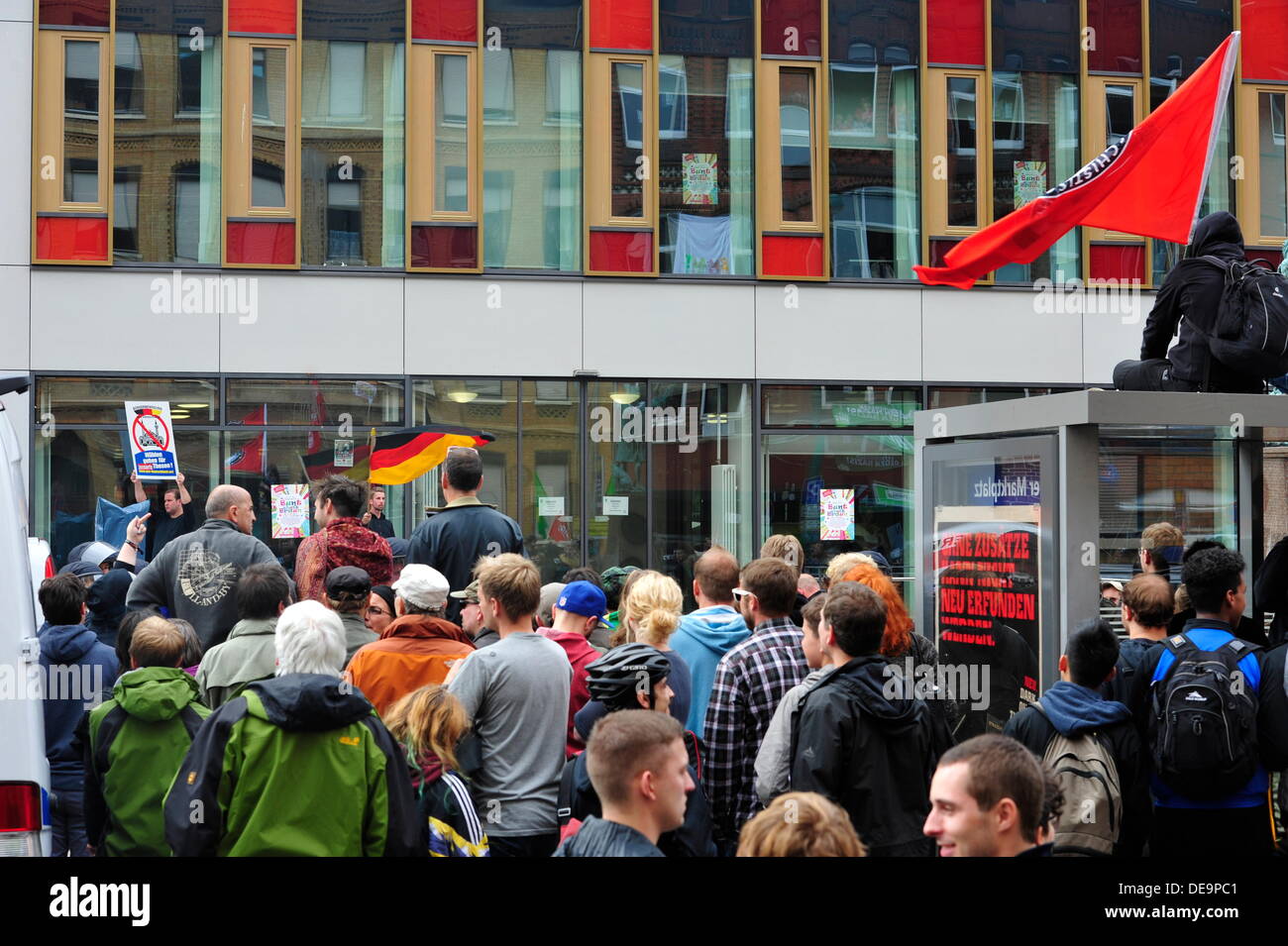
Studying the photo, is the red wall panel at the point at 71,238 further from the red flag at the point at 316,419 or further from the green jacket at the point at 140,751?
the green jacket at the point at 140,751

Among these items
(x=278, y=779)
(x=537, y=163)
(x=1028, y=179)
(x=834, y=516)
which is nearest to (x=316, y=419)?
(x=537, y=163)

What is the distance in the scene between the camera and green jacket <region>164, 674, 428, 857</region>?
14.1 feet

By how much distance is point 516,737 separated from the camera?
5.43 meters

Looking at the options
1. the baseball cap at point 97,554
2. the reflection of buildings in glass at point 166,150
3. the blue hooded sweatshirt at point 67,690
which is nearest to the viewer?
the blue hooded sweatshirt at point 67,690

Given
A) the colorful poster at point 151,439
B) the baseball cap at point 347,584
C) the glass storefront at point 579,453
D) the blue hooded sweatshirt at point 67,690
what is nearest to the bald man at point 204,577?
the blue hooded sweatshirt at point 67,690

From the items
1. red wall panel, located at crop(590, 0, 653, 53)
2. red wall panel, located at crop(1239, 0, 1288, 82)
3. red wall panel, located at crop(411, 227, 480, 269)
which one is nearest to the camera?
red wall panel, located at crop(411, 227, 480, 269)

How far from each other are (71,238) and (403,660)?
40.7 ft

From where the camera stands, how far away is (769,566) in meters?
5.85

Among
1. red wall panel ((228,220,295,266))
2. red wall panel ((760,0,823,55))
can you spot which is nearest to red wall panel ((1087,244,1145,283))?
red wall panel ((760,0,823,55))

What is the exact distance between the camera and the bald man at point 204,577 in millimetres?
7410

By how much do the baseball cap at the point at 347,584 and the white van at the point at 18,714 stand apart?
4.85 feet

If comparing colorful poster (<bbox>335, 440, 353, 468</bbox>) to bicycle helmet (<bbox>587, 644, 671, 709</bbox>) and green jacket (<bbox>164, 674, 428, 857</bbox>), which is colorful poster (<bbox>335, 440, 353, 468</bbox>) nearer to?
bicycle helmet (<bbox>587, 644, 671, 709</bbox>)

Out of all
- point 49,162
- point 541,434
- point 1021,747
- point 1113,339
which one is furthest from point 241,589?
point 1113,339

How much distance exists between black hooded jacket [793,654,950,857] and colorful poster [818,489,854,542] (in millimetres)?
12460
